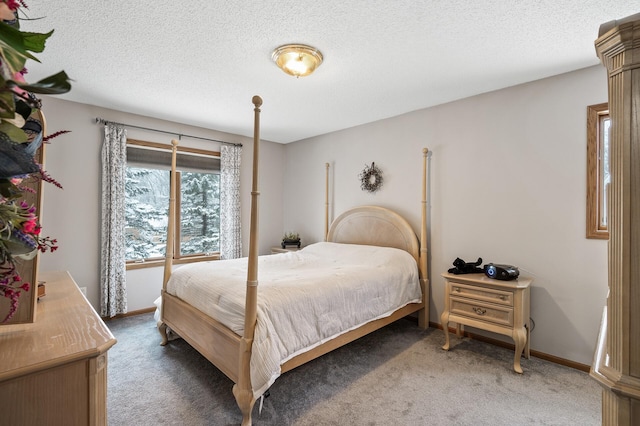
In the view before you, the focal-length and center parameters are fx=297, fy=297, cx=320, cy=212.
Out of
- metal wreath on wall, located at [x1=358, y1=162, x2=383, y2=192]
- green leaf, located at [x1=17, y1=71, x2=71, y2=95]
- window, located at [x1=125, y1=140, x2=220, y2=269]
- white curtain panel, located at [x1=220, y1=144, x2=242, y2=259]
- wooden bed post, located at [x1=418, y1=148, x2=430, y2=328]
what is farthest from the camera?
white curtain panel, located at [x1=220, y1=144, x2=242, y2=259]

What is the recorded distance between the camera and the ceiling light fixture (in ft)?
7.18

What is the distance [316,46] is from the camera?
7.19ft

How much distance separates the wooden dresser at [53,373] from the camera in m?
0.72

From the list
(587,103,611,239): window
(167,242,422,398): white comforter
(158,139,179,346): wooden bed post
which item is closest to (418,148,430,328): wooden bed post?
(167,242,422,398): white comforter

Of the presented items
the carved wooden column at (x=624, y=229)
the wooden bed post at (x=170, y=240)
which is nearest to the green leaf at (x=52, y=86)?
the carved wooden column at (x=624, y=229)

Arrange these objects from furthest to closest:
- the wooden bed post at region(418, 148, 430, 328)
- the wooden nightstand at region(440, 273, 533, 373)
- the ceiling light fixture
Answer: the wooden bed post at region(418, 148, 430, 328), the wooden nightstand at region(440, 273, 533, 373), the ceiling light fixture

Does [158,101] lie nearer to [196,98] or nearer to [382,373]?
[196,98]

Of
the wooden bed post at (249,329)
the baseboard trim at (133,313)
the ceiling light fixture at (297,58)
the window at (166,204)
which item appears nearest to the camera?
the wooden bed post at (249,329)

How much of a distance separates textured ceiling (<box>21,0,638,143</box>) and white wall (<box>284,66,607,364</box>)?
0.25 metres

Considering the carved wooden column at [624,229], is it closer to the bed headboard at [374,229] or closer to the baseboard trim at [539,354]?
the baseboard trim at [539,354]

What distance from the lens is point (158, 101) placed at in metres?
3.28

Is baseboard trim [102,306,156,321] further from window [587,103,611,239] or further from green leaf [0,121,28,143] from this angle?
window [587,103,611,239]

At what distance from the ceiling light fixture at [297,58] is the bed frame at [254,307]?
0.67m

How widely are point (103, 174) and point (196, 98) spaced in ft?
4.78
